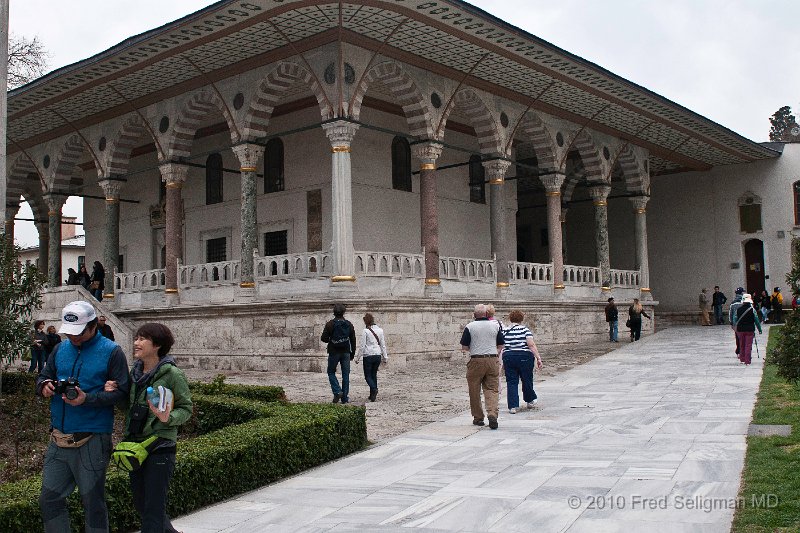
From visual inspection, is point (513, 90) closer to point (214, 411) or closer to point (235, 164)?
point (235, 164)

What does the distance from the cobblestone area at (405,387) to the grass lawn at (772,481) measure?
3190 millimetres

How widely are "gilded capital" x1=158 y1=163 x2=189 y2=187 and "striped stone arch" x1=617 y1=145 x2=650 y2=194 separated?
12110 mm

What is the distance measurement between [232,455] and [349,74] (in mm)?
9739

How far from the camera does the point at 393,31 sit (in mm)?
13953

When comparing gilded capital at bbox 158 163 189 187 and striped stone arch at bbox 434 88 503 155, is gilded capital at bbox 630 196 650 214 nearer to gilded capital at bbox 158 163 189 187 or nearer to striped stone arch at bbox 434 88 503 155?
striped stone arch at bbox 434 88 503 155

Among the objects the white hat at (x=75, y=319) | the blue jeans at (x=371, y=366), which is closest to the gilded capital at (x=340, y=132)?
the blue jeans at (x=371, y=366)

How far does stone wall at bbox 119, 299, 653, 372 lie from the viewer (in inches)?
556

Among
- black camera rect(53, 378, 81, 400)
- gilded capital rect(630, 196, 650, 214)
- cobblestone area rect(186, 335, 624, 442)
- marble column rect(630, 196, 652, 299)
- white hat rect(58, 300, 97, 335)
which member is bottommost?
cobblestone area rect(186, 335, 624, 442)

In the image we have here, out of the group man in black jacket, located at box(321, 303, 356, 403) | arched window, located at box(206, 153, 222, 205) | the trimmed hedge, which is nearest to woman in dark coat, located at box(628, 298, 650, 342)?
arched window, located at box(206, 153, 222, 205)

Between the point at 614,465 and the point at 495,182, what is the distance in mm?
12053

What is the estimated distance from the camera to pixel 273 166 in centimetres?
1842

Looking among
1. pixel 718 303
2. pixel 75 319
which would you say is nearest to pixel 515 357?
pixel 75 319

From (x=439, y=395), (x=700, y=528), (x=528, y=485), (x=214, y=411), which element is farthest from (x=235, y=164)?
(x=700, y=528)

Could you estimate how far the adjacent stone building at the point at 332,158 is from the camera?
14.2 metres
